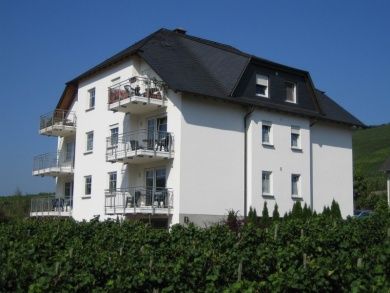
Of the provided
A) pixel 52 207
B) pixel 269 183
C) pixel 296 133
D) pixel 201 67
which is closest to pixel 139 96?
pixel 201 67

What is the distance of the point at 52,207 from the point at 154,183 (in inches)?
424

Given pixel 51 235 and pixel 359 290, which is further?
pixel 51 235

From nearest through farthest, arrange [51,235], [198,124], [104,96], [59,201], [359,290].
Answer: [359,290] → [51,235] → [198,124] → [104,96] → [59,201]

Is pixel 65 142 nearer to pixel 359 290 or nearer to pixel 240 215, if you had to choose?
pixel 240 215

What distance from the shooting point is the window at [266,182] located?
29.2m

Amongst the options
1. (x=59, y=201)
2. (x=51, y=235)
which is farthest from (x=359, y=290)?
(x=59, y=201)

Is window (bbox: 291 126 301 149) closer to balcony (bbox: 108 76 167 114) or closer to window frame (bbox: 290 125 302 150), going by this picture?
window frame (bbox: 290 125 302 150)

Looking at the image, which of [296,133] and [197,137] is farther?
[296,133]

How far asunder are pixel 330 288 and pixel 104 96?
77.8 ft

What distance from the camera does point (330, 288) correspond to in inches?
414

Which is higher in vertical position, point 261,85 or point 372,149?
point 372,149

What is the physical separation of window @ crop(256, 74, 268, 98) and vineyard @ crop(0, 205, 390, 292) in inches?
480

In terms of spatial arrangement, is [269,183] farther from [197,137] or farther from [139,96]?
[139,96]

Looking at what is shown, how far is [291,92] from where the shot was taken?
32062 millimetres
